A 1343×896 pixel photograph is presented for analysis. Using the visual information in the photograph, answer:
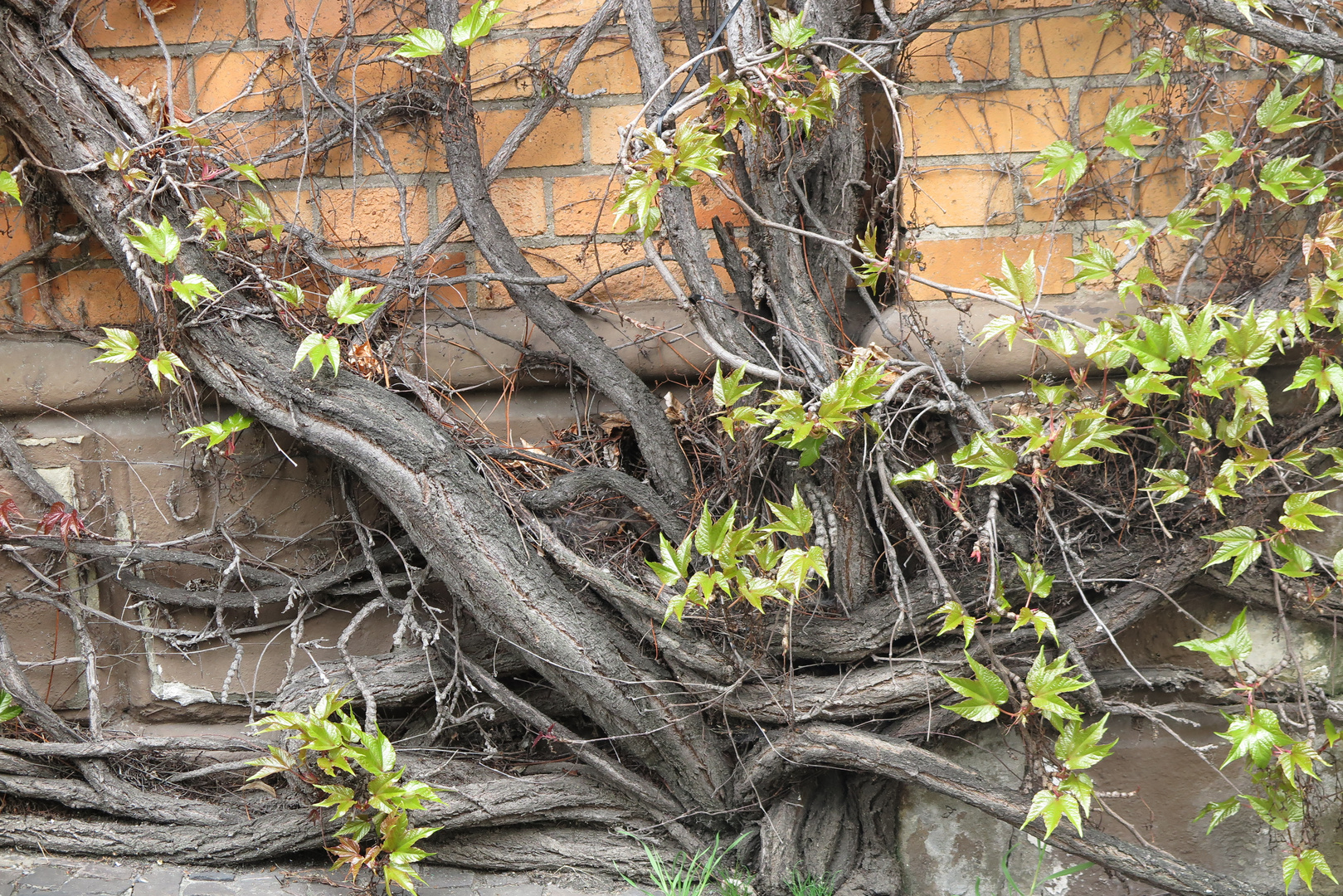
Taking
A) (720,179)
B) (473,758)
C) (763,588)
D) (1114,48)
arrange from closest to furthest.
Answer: (763,588) < (720,179) < (1114,48) < (473,758)

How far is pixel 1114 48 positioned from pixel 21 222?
213 centimetres

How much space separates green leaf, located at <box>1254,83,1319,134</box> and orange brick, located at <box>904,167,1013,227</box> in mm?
411

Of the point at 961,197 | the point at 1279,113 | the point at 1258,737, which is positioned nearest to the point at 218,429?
the point at 961,197

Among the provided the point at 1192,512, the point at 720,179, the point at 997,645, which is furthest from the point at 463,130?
the point at 1192,512

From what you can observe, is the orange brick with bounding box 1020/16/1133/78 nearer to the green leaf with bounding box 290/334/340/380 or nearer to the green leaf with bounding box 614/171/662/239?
the green leaf with bounding box 614/171/662/239

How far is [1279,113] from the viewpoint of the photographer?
152 centimetres

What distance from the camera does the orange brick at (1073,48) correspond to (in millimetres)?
1683

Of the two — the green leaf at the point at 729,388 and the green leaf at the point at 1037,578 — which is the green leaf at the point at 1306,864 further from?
the green leaf at the point at 729,388

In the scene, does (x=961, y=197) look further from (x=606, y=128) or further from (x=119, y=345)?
(x=119, y=345)

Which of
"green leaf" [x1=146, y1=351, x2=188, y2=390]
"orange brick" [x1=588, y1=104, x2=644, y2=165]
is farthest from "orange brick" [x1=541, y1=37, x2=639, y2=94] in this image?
"green leaf" [x1=146, y1=351, x2=188, y2=390]

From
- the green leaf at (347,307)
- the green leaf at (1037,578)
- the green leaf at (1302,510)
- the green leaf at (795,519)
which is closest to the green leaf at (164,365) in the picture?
the green leaf at (347,307)

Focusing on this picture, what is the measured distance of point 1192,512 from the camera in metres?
1.57

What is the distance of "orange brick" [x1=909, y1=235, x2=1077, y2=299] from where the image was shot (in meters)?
1.73

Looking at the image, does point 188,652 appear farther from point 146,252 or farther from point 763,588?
point 763,588
